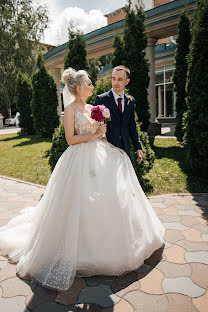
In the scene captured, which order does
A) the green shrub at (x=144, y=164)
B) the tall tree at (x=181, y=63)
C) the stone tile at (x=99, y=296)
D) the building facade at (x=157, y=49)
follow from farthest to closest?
the building facade at (x=157, y=49) → the tall tree at (x=181, y=63) → the green shrub at (x=144, y=164) → the stone tile at (x=99, y=296)

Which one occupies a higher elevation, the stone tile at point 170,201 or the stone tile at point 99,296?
the stone tile at point 99,296

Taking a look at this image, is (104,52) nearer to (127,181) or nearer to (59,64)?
(59,64)

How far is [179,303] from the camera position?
255 centimetres

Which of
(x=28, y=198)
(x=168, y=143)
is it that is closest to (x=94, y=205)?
(x=28, y=198)

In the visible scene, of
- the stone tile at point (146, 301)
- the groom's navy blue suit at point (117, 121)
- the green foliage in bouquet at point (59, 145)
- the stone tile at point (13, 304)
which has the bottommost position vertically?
the stone tile at point (146, 301)

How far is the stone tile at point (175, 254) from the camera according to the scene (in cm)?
330

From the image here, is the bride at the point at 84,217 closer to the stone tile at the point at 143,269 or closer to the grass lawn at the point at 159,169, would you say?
the stone tile at the point at 143,269

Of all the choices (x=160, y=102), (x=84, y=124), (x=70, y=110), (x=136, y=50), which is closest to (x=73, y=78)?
(x=70, y=110)

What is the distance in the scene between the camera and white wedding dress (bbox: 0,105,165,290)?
289 centimetres

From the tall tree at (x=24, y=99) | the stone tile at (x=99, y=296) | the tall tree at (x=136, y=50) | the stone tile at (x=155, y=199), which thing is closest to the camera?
the stone tile at (x=99, y=296)

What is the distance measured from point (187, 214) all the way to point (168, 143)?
7715 millimetres

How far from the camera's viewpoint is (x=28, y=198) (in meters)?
6.05

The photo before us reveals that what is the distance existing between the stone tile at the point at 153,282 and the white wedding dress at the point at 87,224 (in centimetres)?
18

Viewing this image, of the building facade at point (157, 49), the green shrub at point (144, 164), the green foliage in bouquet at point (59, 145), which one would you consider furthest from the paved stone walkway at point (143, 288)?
the building facade at point (157, 49)
